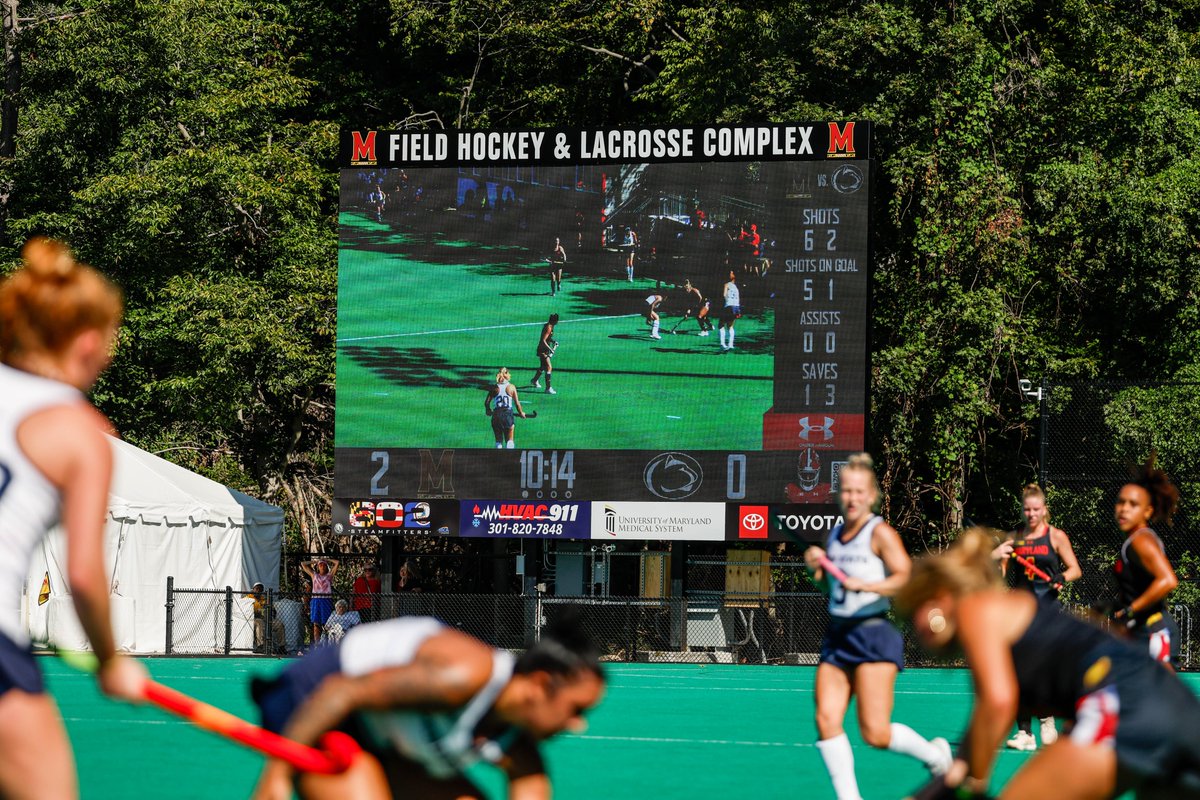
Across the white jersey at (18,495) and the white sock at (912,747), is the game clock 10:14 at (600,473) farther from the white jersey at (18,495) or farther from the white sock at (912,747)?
the white jersey at (18,495)

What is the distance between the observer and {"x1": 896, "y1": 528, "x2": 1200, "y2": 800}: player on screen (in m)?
4.74

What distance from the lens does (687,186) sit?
24031mm

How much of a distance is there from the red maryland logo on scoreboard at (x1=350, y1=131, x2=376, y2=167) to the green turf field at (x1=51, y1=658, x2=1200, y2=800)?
842 cm

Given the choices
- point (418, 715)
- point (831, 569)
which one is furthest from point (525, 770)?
point (831, 569)

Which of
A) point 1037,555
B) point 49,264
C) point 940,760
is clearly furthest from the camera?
point 1037,555

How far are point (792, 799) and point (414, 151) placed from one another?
1650cm

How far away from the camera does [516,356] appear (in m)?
24.1

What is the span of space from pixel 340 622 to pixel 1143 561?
17.3m

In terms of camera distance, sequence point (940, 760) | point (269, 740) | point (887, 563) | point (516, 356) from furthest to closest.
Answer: point (516, 356)
point (887, 563)
point (940, 760)
point (269, 740)

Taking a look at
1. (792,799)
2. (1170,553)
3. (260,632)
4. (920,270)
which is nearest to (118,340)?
(260,632)

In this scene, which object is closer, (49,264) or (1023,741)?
(49,264)

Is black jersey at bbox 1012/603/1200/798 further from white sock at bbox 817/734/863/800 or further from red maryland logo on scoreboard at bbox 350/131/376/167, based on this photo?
red maryland logo on scoreboard at bbox 350/131/376/167

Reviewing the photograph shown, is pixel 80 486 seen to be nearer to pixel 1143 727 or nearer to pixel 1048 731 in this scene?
pixel 1143 727

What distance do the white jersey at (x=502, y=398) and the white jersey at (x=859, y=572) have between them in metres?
15.4
